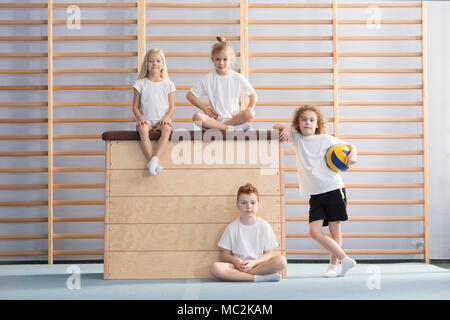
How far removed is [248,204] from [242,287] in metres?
0.42

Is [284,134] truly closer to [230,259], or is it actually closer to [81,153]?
[230,259]

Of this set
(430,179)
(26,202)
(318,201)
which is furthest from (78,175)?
(430,179)

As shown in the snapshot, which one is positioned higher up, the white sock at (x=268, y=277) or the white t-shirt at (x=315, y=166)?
the white t-shirt at (x=315, y=166)

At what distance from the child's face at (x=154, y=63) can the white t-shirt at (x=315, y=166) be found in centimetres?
89

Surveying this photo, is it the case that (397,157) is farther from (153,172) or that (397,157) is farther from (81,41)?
(81,41)

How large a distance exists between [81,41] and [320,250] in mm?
2256

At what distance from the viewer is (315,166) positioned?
282cm

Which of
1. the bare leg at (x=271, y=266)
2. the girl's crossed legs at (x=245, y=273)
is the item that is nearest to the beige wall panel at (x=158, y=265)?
the girl's crossed legs at (x=245, y=273)

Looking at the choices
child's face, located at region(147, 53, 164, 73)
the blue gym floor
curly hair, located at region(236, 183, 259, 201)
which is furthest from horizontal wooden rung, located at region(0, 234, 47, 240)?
curly hair, located at region(236, 183, 259, 201)

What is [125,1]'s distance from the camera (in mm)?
3658

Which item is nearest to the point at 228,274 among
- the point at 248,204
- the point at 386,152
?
the point at 248,204

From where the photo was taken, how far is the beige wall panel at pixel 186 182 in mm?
2668

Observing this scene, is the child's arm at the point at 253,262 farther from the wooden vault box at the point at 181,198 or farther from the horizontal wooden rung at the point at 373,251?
the horizontal wooden rung at the point at 373,251

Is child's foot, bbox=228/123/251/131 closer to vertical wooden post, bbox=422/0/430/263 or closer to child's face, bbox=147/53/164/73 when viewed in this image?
child's face, bbox=147/53/164/73
